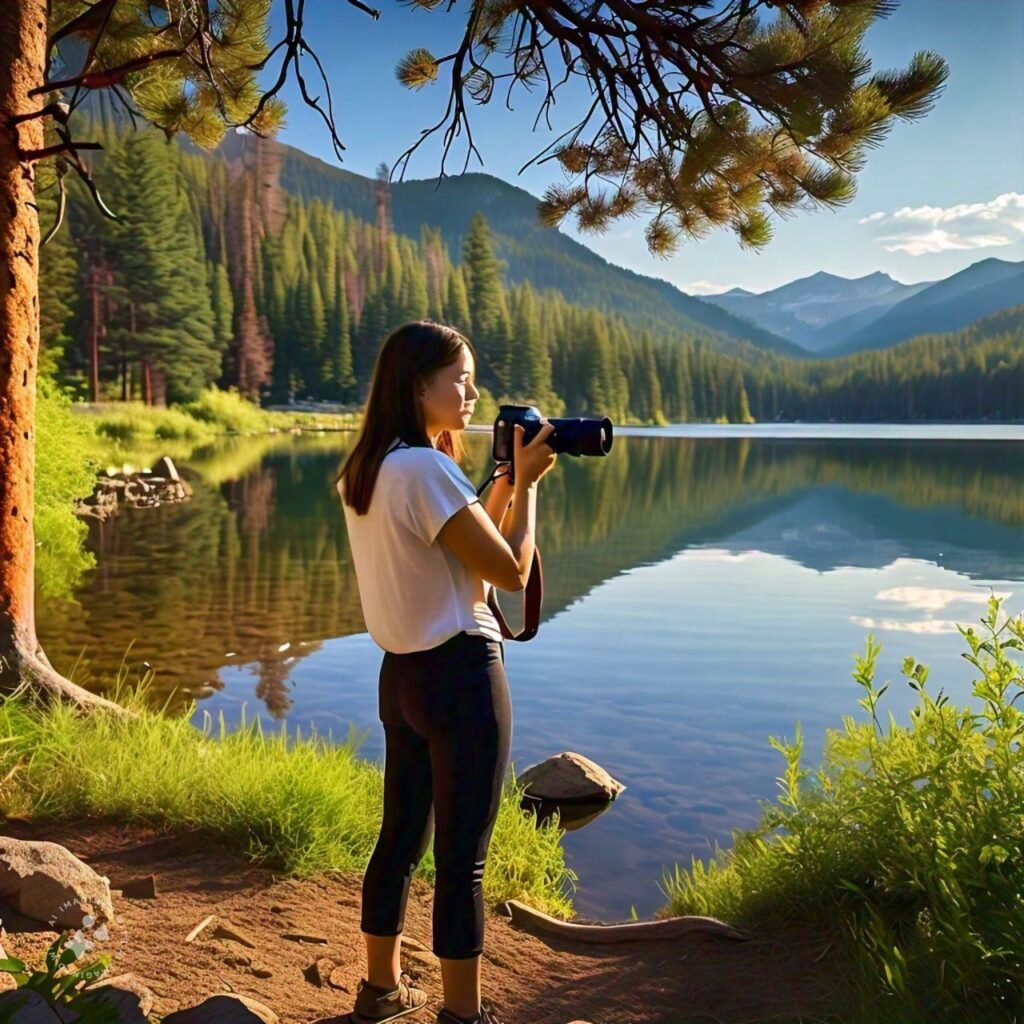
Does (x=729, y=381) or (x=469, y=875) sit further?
(x=729, y=381)

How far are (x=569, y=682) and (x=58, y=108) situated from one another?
563cm

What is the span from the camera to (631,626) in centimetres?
1104

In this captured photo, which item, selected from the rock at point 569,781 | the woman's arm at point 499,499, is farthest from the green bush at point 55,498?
the woman's arm at point 499,499

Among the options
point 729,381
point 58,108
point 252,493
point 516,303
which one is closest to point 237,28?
point 58,108

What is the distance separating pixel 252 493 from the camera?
905 inches

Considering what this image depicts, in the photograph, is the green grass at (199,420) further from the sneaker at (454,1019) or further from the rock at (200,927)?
the sneaker at (454,1019)

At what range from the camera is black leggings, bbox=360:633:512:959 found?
7.66 ft

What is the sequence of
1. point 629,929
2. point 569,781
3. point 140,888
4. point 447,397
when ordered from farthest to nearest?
point 569,781 < point 629,929 < point 140,888 < point 447,397

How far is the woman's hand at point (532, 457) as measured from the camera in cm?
249

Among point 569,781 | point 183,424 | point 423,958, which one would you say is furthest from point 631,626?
point 183,424

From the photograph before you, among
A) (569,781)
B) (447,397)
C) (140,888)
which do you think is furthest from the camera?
(569,781)

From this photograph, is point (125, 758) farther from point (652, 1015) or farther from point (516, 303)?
point (516, 303)

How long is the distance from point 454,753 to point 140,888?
1.65 meters

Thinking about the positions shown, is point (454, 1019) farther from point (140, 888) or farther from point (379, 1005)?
point (140, 888)
